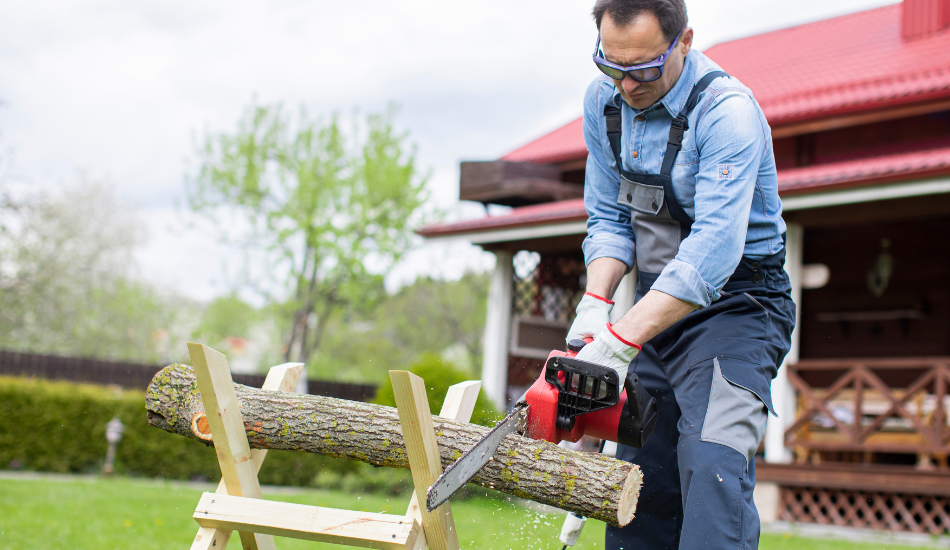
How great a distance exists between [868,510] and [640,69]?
21.2 feet

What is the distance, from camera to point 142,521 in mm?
5969

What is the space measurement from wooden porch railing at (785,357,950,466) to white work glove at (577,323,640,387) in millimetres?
6207

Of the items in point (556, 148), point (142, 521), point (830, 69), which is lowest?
point (142, 521)

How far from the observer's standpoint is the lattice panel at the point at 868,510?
707cm

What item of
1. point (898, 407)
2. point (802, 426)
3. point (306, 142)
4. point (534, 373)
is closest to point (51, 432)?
point (534, 373)

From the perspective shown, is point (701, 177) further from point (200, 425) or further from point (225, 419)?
point (200, 425)

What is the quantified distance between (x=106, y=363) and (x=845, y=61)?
13.0 metres

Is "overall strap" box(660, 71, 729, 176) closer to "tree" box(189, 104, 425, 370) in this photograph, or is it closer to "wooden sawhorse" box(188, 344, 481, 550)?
"wooden sawhorse" box(188, 344, 481, 550)

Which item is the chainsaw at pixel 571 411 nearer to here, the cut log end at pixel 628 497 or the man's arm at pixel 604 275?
the cut log end at pixel 628 497

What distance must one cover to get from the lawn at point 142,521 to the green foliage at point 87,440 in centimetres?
190

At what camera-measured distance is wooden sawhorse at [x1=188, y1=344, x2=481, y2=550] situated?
2219 millimetres

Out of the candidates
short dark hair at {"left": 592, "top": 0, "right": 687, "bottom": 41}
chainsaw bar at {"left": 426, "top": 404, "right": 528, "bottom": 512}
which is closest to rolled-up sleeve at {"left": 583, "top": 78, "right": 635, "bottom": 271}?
short dark hair at {"left": 592, "top": 0, "right": 687, "bottom": 41}

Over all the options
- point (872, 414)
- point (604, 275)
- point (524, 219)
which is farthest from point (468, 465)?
point (872, 414)

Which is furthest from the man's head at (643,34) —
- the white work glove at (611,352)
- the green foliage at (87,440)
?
the green foliage at (87,440)
